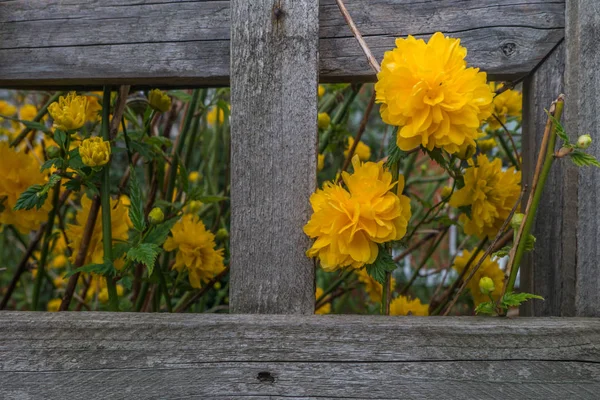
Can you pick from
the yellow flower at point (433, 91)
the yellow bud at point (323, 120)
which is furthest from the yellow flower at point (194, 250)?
the yellow flower at point (433, 91)

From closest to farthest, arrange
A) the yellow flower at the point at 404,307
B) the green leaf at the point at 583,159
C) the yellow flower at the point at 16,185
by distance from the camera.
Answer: the green leaf at the point at 583,159 → the yellow flower at the point at 16,185 → the yellow flower at the point at 404,307

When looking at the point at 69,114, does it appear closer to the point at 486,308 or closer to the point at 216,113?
the point at 486,308

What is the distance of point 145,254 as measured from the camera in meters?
1.02

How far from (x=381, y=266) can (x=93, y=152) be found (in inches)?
19.2

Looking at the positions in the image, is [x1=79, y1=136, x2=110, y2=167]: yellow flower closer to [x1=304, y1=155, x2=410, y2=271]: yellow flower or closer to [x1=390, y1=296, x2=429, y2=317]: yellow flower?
[x1=304, y1=155, x2=410, y2=271]: yellow flower

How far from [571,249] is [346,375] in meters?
0.40

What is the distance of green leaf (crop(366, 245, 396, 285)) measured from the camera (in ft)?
3.13

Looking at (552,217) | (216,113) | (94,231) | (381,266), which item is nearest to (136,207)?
(94,231)

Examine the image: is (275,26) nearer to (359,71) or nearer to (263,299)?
(359,71)

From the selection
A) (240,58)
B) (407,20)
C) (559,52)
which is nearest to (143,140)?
(240,58)

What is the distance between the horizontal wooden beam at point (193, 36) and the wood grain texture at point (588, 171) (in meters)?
0.05

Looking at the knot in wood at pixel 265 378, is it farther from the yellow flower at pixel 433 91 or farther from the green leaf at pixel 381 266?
the yellow flower at pixel 433 91

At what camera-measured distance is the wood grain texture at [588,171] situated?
988 millimetres

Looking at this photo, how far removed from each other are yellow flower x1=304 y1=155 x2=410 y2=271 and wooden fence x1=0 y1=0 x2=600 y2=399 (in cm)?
5
